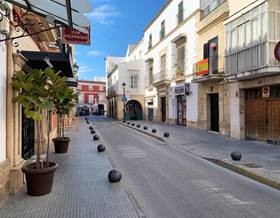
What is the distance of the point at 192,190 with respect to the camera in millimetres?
6602

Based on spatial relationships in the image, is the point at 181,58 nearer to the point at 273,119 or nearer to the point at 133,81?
the point at 273,119

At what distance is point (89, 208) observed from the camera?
5168 mm

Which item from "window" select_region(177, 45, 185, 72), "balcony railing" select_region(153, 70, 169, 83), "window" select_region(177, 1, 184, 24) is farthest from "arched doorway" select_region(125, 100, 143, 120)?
"window" select_region(177, 1, 184, 24)

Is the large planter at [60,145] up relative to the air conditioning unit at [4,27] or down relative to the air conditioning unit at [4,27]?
down

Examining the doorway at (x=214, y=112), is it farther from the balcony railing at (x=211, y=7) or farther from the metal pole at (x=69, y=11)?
the metal pole at (x=69, y=11)

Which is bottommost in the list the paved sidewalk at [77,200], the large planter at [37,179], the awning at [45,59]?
the paved sidewalk at [77,200]

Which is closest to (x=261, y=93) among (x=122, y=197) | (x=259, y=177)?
(x=259, y=177)

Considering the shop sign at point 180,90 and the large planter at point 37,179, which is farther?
the shop sign at point 180,90

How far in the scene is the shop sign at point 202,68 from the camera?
18.9m

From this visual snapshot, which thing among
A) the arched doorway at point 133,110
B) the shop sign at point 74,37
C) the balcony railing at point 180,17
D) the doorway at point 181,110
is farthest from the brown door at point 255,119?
the arched doorway at point 133,110

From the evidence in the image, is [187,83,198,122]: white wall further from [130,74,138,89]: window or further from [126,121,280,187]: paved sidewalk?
[130,74,138,89]: window

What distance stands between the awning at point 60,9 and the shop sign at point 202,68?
14727mm

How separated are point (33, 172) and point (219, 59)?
1437cm

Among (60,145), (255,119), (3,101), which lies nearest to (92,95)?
(255,119)
